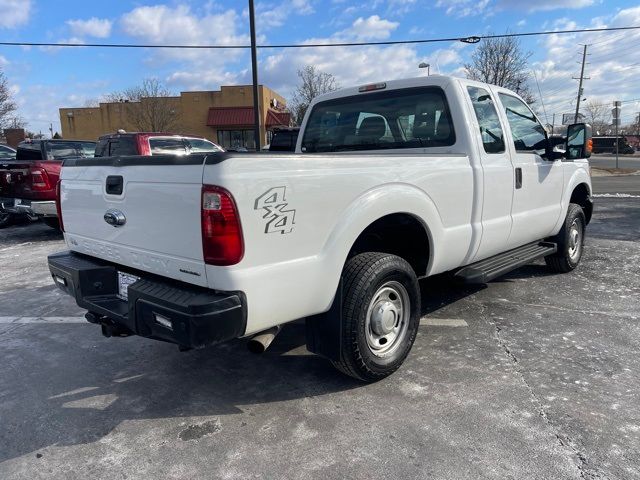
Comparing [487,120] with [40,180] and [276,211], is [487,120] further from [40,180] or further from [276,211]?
[40,180]

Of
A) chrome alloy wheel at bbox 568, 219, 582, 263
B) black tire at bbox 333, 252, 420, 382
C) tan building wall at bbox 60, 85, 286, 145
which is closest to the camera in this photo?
black tire at bbox 333, 252, 420, 382

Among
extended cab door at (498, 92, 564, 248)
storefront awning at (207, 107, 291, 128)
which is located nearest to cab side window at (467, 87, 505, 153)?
extended cab door at (498, 92, 564, 248)

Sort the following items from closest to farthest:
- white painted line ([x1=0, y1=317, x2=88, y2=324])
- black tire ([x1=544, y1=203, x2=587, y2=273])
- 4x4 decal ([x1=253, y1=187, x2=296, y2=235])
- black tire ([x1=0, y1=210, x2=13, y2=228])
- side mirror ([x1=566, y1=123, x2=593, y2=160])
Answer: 4x4 decal ([x1=253, y1=187, x2=296, y2=235]) → white painted line ([x1=0, y1=317, x2=88, y2=324]) → side mirror ([x1=566, y1=123, x2=593, y2=160]) → black tire ([x1=544, y1=203, x2=587, y2=273]) → black tire ([x1=0, y1=210, x2=13, y2=228])

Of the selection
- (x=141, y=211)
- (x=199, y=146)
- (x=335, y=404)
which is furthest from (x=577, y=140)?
(x=199, y=146)

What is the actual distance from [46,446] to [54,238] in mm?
7690

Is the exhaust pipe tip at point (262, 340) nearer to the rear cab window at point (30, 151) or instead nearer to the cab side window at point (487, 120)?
the cab side window at point (487, 120)

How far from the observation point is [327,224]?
2.78m

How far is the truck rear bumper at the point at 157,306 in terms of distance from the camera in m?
2.39

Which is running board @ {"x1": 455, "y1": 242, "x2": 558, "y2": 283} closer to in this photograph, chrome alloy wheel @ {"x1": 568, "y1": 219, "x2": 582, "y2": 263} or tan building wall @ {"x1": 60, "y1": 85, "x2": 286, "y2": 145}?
chrome alloy wheel @ {"x1": 568, "y1": 219, "x2": 582, "y2": 263}

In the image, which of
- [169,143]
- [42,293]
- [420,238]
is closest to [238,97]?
[169,143]

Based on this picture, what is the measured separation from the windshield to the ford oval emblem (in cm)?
226

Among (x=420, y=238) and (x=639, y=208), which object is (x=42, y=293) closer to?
(x=420, y=238)

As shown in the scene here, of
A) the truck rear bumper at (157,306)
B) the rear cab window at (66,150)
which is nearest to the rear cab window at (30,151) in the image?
the rear cab window at (66,150)

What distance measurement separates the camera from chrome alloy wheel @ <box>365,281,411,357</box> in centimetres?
327
